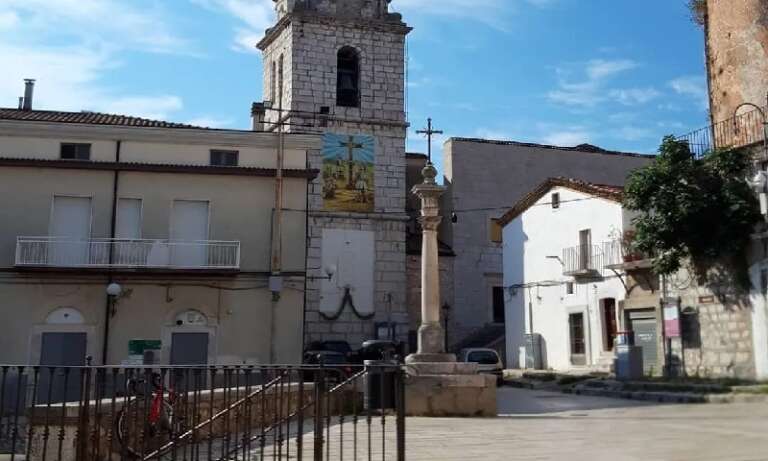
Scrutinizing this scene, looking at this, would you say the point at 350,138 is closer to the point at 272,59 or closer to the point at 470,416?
the point at 272,59

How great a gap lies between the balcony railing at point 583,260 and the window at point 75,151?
15.9 metres

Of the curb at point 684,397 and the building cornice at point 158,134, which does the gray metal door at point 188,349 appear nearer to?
the building cornice at point 158,134

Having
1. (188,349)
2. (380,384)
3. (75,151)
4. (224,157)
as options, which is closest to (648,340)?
(188,349)

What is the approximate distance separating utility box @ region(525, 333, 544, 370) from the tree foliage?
8.18m

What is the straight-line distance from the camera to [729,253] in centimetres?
1862

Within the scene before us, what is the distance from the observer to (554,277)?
27.5m

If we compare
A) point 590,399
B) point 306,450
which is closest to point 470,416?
point 306,450

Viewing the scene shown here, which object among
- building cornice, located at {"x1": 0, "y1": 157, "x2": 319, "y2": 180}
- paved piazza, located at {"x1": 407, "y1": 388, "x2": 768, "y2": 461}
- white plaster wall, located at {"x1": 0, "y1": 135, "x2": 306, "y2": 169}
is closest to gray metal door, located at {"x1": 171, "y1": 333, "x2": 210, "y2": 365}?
building cornice, located at {"x1": 0, "y1": 157, "x2": 319, "y2": 180}

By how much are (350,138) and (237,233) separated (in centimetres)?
1204

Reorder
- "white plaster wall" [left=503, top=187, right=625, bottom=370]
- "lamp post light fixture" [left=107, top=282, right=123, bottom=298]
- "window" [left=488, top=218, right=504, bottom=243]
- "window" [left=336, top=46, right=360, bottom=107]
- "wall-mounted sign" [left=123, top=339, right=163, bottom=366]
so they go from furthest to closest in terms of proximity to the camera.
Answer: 1. "window" [left=488, top=218, right=504, bottom=243]
2. "window" [left=336, top=46, right=360, bottom=107]
3. "white plaster wall" [left=503, top=187, right=625, bottom=370]
4. "wall-mounted sign" [left=123, top=339, right=163, bottom=366]
5. "lamp post light fixture" [left=107, top=282, right=123, bottom=298]

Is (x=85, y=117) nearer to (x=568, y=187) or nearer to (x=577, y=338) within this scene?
(x=568, y=187)

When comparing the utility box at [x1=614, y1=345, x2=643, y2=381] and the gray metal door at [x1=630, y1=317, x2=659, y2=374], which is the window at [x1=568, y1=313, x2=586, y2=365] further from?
the utility box at [x1=614, y1=345, x2=643, y2=381]

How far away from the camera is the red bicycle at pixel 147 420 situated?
755 centimetres

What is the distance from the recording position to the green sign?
20.9m
